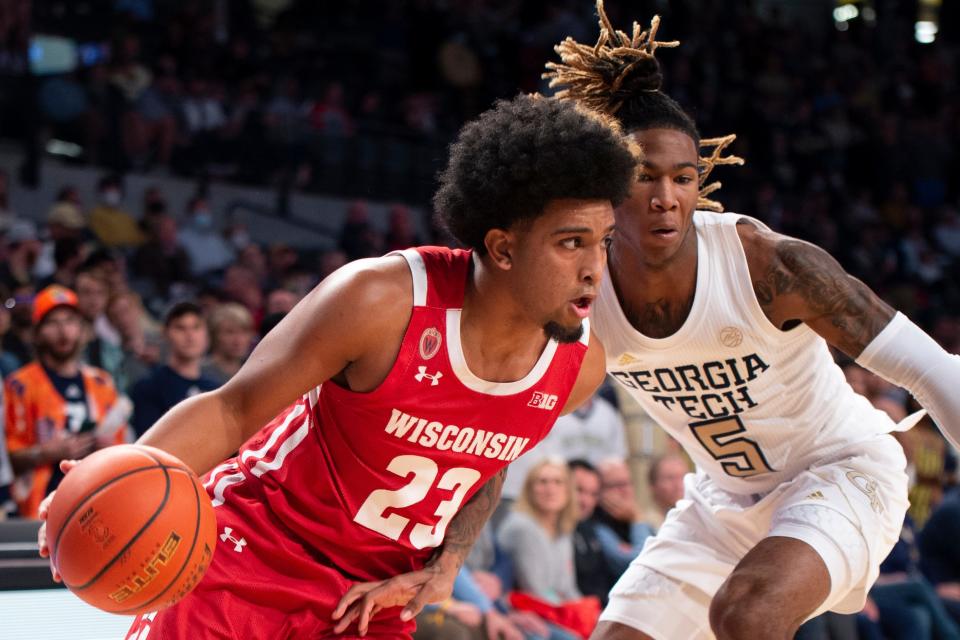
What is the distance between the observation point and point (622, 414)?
6.40 metres

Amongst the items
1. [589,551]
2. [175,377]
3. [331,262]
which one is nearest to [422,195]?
[331,262]

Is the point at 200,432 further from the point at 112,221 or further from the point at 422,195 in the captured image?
the point at 422,195

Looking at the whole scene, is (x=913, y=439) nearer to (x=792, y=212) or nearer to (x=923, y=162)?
(x=792, y=212)

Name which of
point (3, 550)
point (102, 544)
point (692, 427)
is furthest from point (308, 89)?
point (102, 544)

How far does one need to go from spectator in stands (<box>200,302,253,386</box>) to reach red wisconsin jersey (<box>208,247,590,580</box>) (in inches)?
122

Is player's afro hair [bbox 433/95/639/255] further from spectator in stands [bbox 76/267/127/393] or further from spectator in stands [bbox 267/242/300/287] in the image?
spectator in stands [bbox 267/242/300/287]

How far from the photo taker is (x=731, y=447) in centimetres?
346

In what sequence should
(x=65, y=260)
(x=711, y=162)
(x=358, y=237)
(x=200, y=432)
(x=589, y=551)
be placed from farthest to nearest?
(x=358, y=237) → (x=65, y=260) → (x=589, y=551) → (x=711, y=162) → (x=200, y=432)

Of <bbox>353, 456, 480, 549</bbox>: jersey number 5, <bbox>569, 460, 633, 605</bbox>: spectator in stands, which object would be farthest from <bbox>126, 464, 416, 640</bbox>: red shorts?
<bbox>569, 460, 633, 605</bbox>: spectator in stands

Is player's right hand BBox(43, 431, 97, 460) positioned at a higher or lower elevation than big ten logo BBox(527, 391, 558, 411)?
lower

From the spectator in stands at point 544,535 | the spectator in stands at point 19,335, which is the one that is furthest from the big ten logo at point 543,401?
the spectator in stands at point 19,335

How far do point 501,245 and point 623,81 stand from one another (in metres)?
0.94

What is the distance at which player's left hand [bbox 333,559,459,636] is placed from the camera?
277 centimetres

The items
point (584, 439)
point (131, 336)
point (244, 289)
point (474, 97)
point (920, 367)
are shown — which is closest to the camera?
point (920, 367)
